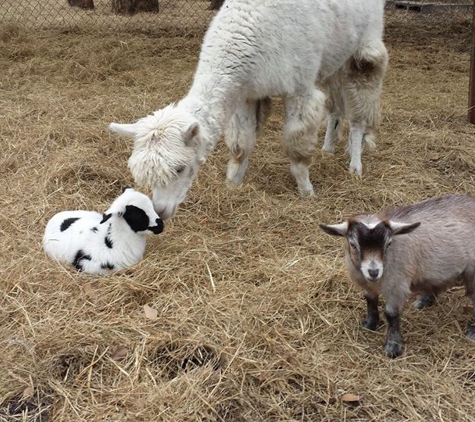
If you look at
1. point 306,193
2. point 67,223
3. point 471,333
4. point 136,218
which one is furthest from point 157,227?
point 471,333

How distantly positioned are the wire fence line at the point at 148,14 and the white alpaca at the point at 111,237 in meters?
7.53

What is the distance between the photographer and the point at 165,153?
12.9 ft

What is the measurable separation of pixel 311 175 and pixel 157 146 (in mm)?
2148

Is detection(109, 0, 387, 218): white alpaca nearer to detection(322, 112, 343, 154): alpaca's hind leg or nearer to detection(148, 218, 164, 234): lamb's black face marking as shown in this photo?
detection(148, 218, 164, 234): lamb's black face marking

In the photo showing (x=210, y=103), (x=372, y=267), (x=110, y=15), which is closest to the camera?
(x=372, y=267)

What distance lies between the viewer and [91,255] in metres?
3.86

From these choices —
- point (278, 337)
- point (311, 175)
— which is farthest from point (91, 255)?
point (311, 175)

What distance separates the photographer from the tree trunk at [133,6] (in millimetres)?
11922

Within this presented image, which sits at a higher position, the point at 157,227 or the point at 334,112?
the point at 157,227

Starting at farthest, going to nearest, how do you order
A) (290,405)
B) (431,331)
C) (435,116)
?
(435,116) → (431,331) → (290,405)

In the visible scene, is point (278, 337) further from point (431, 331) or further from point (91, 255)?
point (91, 255)

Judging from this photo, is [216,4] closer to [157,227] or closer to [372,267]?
[157,227]

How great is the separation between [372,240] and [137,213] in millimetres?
1593

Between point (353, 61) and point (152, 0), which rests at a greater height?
point (353, 61)
